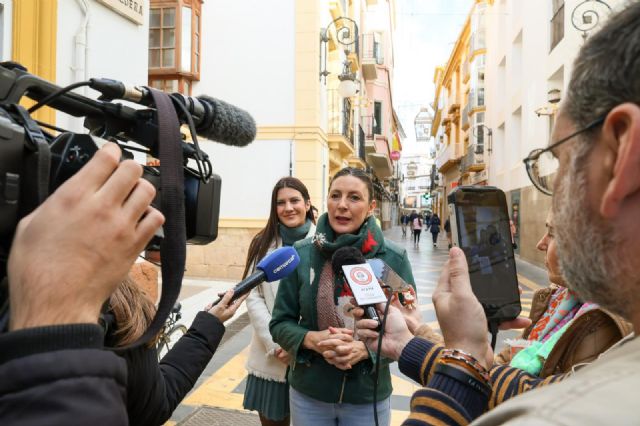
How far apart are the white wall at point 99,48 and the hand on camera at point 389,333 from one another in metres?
3.49

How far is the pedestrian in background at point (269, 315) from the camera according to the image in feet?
9.30

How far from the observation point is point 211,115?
1.31 meters

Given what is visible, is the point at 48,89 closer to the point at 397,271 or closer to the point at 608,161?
the point at 608,161

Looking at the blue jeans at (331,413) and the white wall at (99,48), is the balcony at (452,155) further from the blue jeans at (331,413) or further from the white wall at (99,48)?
the blue jeans at (331,413)

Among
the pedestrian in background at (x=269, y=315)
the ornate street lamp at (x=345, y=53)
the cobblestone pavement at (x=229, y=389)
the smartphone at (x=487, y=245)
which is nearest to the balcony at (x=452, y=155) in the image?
the ornate street lamp at (x=345, y=53)

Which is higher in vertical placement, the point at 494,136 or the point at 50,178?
the point at 494,136

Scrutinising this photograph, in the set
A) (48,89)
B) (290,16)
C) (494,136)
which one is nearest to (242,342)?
(48,89)

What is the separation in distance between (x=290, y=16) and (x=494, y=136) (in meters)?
13.1

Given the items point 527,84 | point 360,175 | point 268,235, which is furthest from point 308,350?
point 527,84

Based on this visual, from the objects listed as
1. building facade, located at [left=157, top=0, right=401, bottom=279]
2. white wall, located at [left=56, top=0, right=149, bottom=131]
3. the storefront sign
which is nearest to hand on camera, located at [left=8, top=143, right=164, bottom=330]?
white wall, located at [left=56, top=0, right=149, bottom=131]

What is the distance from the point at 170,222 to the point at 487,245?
124cm

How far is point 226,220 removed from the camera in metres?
11.1

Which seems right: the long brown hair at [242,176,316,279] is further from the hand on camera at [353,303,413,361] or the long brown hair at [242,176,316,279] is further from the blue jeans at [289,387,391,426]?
the hand on camera at [353,303,413,361]

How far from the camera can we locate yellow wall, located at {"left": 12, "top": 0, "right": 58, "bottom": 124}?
3918mm
